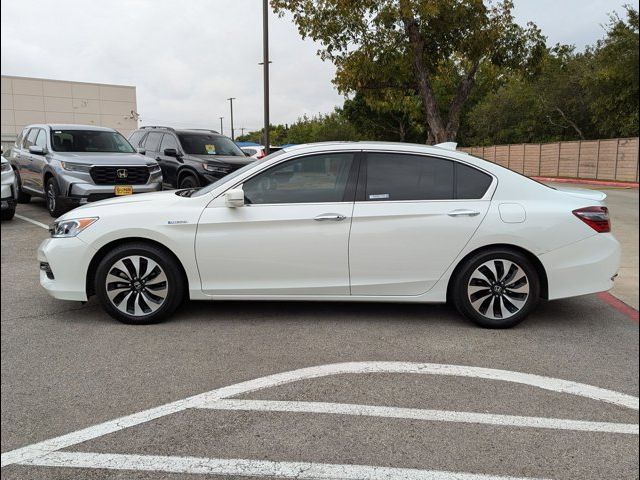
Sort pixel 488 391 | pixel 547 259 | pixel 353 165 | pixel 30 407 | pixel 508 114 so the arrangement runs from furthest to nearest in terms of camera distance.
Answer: pixel 508 114, pixel 353 165, pixel 547 259, pixel 488 391, pixel 30 407

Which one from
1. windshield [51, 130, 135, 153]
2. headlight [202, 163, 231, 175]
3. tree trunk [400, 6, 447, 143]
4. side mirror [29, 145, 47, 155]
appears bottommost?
headlight [202, 163, 231, 175]

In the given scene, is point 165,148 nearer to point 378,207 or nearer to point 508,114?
point 378,207

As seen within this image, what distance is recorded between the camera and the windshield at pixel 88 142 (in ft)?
33.9

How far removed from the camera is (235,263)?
14.1 feet

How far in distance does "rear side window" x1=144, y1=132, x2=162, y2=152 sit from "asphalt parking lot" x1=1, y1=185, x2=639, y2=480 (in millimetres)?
8072

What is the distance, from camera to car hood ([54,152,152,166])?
373 inches

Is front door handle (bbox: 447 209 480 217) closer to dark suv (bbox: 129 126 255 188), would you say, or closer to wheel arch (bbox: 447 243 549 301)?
wheel arch (bbox: 447 243 549 301)

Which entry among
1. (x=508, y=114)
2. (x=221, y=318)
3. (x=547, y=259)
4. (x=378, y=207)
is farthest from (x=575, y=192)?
(x=508, y=114)

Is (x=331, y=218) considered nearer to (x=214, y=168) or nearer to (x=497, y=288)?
(x=497, y=288)

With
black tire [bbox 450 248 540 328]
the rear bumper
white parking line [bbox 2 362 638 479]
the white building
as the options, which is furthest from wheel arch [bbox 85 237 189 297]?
the white building

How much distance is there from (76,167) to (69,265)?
574 centimetres

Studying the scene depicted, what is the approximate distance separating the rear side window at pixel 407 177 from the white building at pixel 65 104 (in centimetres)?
4003

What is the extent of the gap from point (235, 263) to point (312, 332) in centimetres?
82

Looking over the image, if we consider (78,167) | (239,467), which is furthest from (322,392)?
(78,167)
